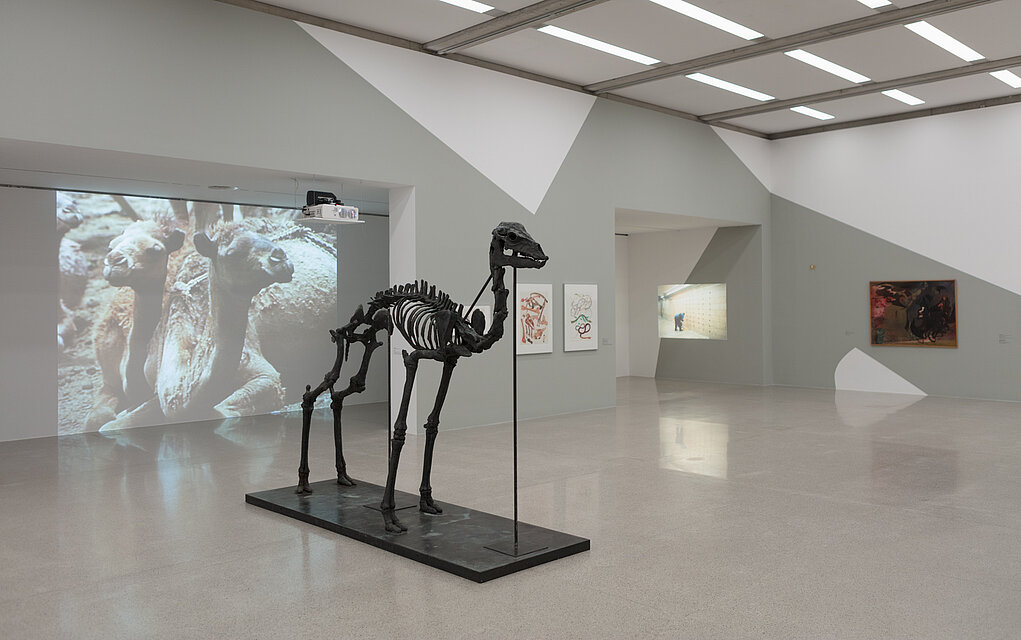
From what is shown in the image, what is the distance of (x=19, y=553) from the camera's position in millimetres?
5504

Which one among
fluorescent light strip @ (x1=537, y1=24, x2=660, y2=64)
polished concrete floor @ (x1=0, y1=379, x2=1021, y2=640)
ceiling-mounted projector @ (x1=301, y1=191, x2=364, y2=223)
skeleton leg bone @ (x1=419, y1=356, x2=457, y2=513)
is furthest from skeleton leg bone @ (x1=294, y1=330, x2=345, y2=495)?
fluorescent light strip @ (x1=537, y1=24, x2=660, y2=64)

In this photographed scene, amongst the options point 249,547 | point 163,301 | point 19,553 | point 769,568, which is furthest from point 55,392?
point 769,568

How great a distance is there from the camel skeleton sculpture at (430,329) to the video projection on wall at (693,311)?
11.2 m

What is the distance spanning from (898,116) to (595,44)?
6.96 metres

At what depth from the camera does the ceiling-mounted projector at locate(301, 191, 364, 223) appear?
909 centimetres

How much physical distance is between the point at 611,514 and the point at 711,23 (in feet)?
20.3

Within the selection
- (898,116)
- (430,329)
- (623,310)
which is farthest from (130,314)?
(898,116)

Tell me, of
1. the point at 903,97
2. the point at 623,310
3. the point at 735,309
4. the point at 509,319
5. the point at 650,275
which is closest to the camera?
the point at 509,319

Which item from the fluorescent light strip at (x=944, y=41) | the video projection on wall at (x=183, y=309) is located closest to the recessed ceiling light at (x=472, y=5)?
the fluorescent light strip at (x=944, y=41)

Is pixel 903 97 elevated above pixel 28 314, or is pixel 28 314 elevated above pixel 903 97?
pixel 903 97

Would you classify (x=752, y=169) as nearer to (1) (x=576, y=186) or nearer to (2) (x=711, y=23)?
(1) (x=576, y=186)

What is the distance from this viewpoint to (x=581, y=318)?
12.3m

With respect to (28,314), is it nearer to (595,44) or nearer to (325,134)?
(325,134)

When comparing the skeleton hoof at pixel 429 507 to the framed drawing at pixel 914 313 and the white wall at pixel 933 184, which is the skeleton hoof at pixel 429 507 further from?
the white wall at pixel 933 184
